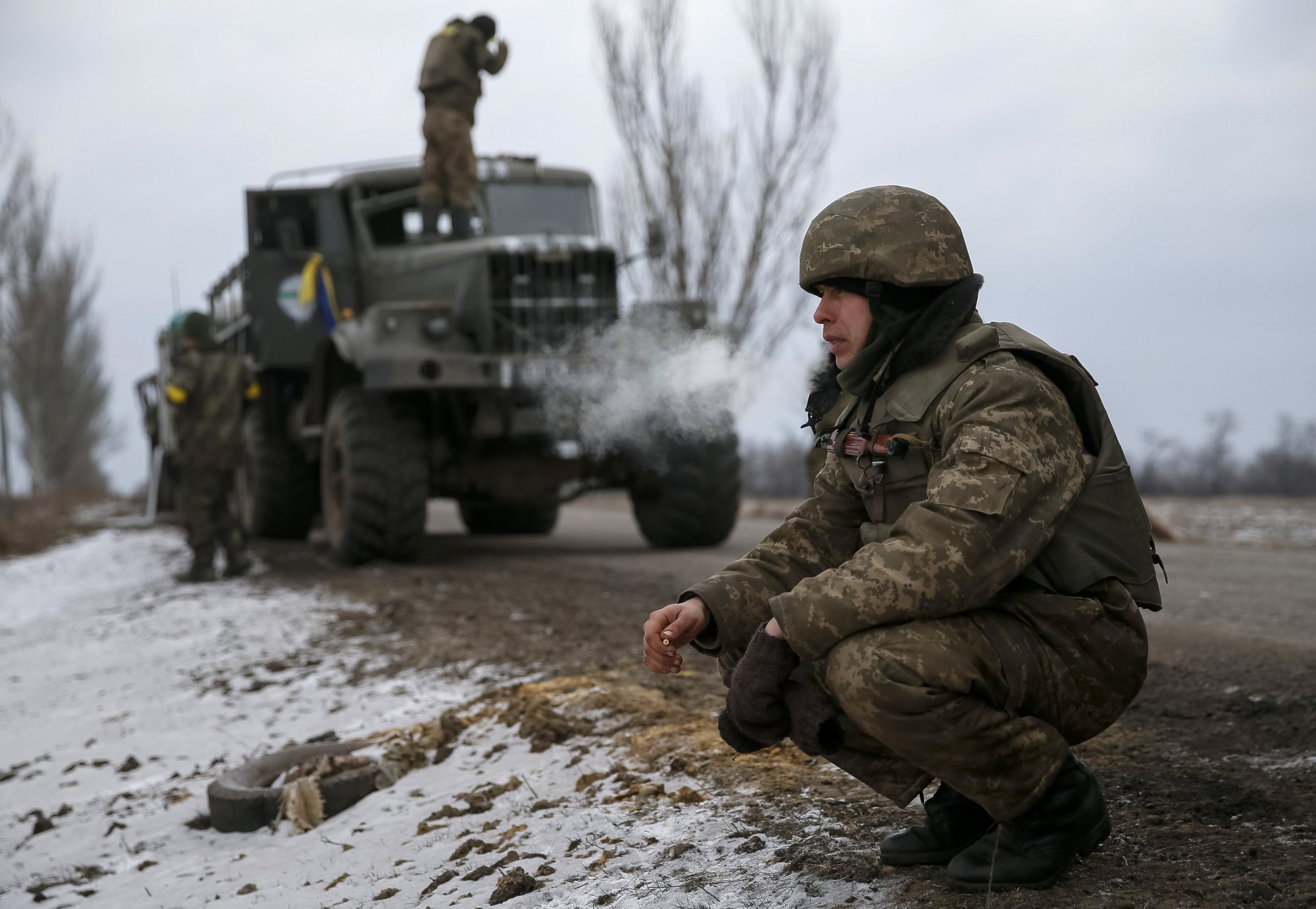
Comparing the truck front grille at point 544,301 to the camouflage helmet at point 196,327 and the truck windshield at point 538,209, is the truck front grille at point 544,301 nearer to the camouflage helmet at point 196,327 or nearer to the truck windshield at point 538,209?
the truck windshield at point 538,209

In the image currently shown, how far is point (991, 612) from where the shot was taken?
2.28 meters

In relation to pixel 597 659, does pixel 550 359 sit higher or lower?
higher

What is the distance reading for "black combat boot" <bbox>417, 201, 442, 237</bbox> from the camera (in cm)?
928

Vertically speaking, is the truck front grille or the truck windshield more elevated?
the truck windshield

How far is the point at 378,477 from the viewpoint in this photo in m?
8.00

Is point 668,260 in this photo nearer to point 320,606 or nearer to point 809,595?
point 320,606

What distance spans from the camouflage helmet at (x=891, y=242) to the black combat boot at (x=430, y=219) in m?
7.25

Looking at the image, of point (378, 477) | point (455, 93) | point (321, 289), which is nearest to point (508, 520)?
point (321, 289)

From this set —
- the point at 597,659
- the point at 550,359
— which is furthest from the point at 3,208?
the point at 597,659

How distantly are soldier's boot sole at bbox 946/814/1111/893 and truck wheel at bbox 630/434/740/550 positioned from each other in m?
6.36

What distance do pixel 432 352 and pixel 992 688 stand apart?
20.7 ft

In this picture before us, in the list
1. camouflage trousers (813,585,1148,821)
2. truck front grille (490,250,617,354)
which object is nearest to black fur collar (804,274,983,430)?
camouflage trousers (813,585,1148,821)

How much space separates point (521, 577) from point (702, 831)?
16.3 feet

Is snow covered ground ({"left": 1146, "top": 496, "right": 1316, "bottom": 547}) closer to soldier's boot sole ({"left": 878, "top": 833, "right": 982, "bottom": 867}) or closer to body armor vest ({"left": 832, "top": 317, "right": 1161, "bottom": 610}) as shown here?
soldier's boot sole ({"left": 878, "top": 833, "right": 982, "bottom": 867})
